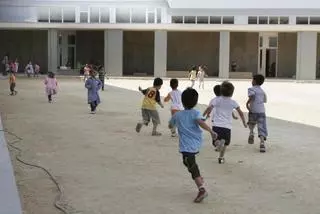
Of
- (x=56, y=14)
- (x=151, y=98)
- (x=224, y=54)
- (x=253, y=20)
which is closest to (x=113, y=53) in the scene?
(x=56, y=14)

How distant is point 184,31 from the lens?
164 ft

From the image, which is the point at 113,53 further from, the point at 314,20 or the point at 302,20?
the point at 314,20

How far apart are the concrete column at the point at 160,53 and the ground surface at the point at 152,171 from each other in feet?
102

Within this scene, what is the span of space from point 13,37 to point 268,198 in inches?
1840

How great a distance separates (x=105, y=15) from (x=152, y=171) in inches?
1540

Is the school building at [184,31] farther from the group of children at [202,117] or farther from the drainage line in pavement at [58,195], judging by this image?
the drainage line in pavement at [58,195]

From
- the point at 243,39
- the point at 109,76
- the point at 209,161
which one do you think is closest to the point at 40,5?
the point at 109,76

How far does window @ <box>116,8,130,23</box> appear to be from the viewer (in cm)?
4744

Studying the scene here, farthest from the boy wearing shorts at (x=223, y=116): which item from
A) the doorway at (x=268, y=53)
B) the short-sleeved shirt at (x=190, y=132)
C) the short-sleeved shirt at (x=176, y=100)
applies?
the doorway at (x=268, y=53)

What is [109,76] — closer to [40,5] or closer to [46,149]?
[40,5]

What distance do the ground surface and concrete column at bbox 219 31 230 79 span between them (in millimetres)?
31078

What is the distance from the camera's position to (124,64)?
173 ft

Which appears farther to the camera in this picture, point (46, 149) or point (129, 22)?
point (129, 22)

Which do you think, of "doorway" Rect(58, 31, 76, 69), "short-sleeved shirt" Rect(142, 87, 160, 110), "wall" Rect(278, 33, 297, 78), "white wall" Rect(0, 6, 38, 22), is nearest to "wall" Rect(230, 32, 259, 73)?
"wall" Rect(278, 33, 297, 78)
